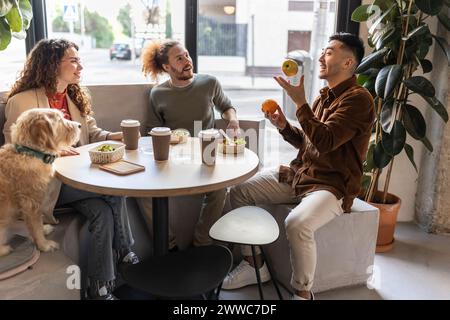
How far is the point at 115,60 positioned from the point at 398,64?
1.93 metres

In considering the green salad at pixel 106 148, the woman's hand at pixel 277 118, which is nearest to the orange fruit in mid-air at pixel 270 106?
the woman's hand at pixel 277 118

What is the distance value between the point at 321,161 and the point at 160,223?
793mm

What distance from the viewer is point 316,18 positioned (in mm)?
3139

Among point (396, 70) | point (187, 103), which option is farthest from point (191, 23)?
point (396, 70)

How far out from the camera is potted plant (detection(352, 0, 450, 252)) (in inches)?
97.3

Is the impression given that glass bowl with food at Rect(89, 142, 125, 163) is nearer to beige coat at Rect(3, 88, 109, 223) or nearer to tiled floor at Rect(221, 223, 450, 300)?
beige coat at Rect(3, 88, 109, 223)

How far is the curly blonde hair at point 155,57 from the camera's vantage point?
2.71 m

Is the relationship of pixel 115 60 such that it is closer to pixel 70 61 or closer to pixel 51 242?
pixel 70 61

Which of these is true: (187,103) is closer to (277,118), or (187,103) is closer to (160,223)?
(277,118)

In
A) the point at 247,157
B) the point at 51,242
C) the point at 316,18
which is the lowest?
the point at 51,242

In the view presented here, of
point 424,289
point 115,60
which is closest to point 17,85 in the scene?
point 115,60

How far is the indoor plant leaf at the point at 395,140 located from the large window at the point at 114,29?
152 centimetres

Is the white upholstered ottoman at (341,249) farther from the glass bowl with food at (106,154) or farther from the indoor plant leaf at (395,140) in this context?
the glass bowl with food at (106,154)

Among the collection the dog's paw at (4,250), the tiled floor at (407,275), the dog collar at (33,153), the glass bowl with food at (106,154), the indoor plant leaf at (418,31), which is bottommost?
the tiled floor at (407,275)
